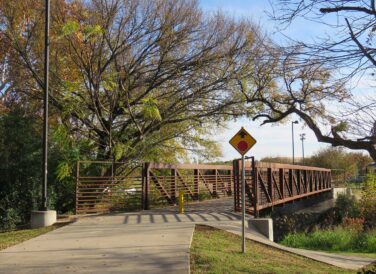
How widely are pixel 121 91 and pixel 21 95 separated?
5.31 meters

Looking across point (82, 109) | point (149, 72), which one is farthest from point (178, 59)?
point (82, 109)

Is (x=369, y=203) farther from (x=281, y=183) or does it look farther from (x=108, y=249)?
(x=108, y=249)

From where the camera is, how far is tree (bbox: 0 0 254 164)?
22078 mm

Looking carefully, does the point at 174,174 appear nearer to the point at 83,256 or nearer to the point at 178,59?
the point at 178,59

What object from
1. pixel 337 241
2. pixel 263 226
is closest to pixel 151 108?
pixel 263 226

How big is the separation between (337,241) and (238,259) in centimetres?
1387

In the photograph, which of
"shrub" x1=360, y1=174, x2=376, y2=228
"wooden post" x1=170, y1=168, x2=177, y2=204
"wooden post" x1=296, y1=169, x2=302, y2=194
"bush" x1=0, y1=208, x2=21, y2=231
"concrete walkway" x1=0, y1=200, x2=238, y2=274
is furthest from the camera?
"wooden post" x1=296, y1=169, x2=302, y2=194

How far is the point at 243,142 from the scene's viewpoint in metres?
12.0

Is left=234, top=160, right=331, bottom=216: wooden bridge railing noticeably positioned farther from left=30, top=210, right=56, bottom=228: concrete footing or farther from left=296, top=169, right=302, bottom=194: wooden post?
left=30, top=210, right=56, bottom=228: concrete footing

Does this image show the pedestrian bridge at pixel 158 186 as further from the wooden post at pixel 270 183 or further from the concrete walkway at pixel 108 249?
the concrete walkway at pixel 108 249

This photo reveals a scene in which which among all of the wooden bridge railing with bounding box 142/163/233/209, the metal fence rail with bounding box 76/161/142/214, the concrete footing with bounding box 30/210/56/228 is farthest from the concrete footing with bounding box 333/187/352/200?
the concrete footing with bounding box 30/210/56/228

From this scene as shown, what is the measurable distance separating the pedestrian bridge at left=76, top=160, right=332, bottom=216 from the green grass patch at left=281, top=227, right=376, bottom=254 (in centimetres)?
219

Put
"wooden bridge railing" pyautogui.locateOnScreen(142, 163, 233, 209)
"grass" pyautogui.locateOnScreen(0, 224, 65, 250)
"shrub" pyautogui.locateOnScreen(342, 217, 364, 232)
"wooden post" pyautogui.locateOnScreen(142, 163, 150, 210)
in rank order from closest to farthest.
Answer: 1. "grass" pyautogui.locateOnScreen(0, 224, 65, 250)
2. "wooden post" pyautogui.locateOnScreen(142, 163, 150, 210)
3. "wooden bridge railing" pyautogui.locateOnScreen(142, 163, 233, 209)
4. "shrub" pyautogui.locateOnScreen(342, 217, 364, 232)

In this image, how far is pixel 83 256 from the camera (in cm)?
1028
